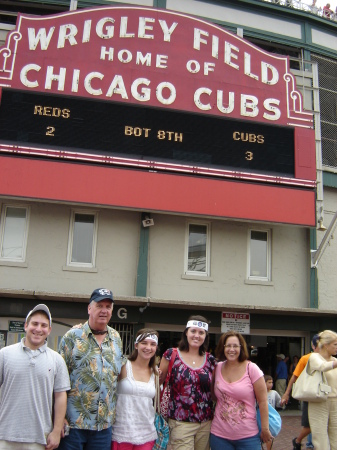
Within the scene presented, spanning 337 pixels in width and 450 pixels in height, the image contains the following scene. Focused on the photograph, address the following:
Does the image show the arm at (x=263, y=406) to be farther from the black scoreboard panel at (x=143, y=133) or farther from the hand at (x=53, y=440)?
the black scoreboard panel at (x=143, y=133)

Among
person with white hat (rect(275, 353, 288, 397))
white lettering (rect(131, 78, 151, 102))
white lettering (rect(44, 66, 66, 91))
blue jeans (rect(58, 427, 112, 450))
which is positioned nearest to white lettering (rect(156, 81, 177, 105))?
white lettering (rect(131, 78, 151, 102))

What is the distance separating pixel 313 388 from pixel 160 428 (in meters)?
2.28

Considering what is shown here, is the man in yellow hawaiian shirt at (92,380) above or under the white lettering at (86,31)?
under

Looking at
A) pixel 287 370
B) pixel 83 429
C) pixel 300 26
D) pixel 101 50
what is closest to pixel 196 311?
pixel 287 370

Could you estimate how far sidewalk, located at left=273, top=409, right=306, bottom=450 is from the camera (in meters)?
9.17

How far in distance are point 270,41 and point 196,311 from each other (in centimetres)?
998

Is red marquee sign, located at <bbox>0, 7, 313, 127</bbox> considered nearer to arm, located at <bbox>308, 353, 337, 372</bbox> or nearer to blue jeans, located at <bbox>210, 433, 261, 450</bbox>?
arm, located at <bbox>308, 353, 337, 372</bbox>

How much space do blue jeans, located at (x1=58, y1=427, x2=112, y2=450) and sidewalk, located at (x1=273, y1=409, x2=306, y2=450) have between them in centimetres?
505

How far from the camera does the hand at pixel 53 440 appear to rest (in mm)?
3848

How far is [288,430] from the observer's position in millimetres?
10867

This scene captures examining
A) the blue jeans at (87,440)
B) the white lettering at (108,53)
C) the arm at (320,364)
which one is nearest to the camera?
the blue jeans at (87,440)

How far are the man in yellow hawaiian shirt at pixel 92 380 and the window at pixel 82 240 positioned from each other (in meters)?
8.78

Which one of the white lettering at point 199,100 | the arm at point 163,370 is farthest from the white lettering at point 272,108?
the arm at point 163,370

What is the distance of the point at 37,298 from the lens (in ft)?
39.8
